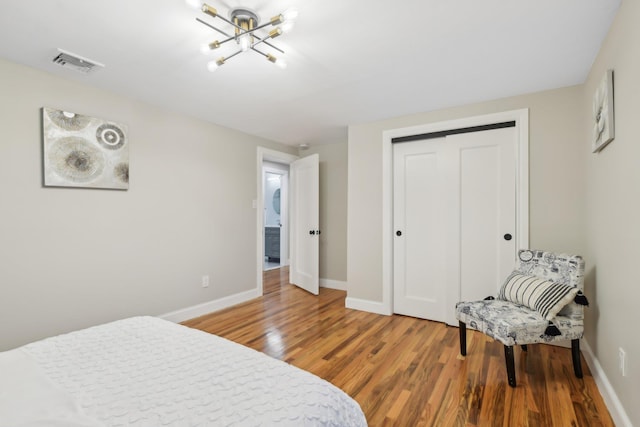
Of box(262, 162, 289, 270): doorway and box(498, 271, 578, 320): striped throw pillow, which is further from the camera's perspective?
box(262, 162, 289, 270): doorway

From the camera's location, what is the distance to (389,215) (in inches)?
137

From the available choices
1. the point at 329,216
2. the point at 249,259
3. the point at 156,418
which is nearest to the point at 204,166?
the point at 249,259

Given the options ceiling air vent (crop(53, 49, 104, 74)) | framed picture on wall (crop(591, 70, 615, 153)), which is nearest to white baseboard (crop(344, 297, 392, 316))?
framed picture on wall (crop(591, 70, 615, 153))

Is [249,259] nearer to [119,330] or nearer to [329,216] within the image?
[329,216]

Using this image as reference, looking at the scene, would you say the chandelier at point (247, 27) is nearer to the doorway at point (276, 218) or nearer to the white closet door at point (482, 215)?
the white closet door at point (482, 215)

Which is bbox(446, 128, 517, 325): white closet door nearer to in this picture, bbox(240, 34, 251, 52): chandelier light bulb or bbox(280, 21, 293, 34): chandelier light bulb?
bbox(280, 21, 293, 34): chandelier light bulb

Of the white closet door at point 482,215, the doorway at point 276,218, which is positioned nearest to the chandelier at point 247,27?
the white closet door at point 482,215

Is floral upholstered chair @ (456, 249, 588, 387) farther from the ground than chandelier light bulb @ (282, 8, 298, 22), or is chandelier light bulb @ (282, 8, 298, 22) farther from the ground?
chandelier light bulb @ (282, 8, 298, 22)

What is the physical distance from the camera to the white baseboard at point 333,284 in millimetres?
4621

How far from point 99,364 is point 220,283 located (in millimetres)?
2543

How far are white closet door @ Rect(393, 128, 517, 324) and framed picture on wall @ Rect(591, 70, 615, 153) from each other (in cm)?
77

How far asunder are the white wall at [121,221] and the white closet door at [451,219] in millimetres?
2049

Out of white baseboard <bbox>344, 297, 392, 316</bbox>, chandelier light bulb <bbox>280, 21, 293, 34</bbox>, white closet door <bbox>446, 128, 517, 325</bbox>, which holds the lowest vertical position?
white baseboard <bbox>344, 297, 392, 316</bbox>

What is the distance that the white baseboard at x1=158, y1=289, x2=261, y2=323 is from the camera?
10.5 feet
